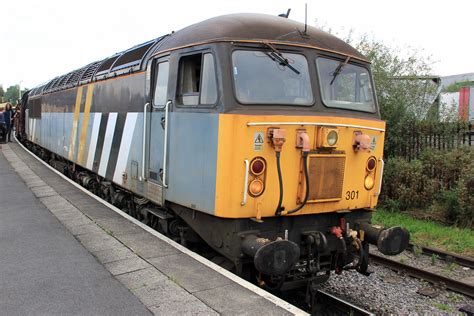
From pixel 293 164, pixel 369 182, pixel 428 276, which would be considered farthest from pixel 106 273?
pixel 428 276

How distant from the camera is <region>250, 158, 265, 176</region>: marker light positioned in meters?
4.70

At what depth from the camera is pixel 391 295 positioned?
596 centimetres

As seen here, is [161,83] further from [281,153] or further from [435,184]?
[435,184]

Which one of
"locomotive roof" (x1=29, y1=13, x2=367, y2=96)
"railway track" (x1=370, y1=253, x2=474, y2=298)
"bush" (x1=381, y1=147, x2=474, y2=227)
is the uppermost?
"locomotive roof" (x1=29, y1=13, x2=367, y2=96)

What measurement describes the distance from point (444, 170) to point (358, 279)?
4856mm

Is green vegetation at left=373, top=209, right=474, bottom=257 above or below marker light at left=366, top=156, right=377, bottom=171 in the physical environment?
below

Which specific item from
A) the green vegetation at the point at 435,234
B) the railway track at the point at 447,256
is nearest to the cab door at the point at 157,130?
the railway track at the point at 447,256

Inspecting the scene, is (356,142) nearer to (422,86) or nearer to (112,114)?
(112,114)

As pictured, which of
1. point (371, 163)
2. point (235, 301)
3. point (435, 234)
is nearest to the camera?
point (235, 301)

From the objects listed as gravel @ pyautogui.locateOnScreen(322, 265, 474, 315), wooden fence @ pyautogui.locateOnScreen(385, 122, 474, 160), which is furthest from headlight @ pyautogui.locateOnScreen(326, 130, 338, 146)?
wooden fence @ pyautogui.locateOnScreen(385, 122, 474, 160)

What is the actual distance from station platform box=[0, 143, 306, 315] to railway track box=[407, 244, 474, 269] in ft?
14.0

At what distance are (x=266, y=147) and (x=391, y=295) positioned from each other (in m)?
2.84

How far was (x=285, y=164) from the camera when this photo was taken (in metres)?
4.89

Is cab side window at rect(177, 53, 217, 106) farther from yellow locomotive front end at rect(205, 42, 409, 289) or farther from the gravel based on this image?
the gravel
